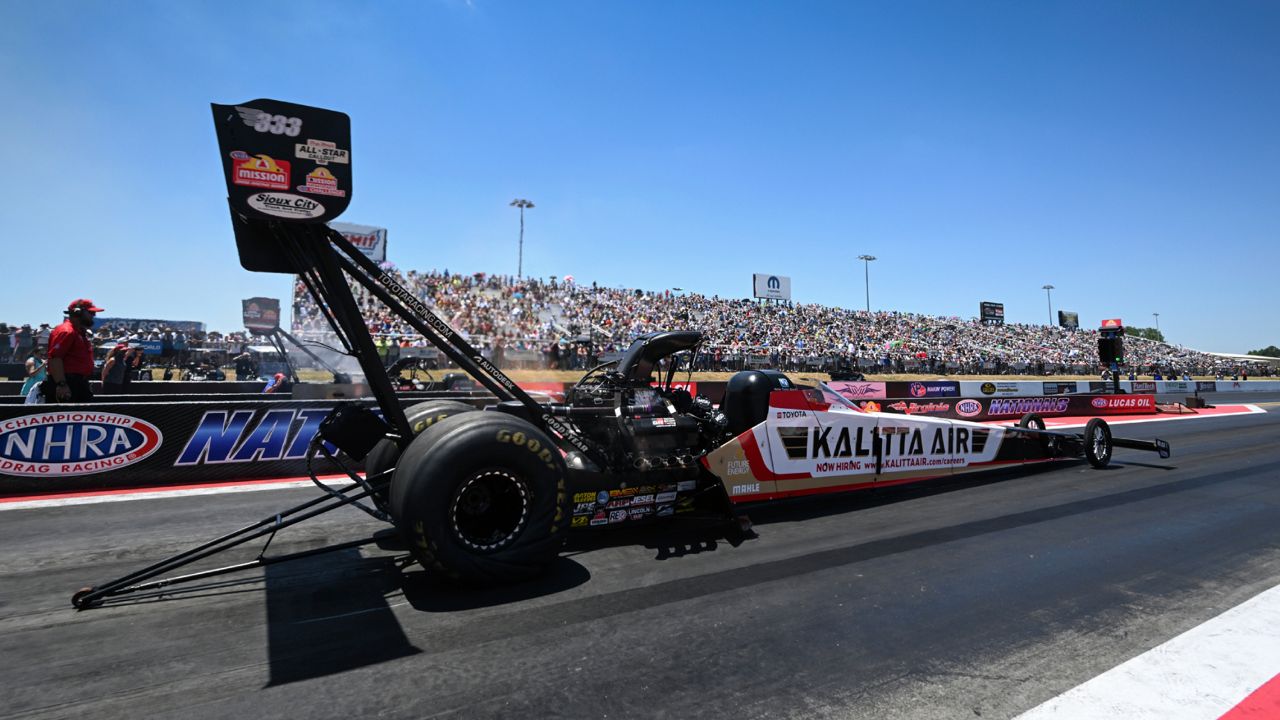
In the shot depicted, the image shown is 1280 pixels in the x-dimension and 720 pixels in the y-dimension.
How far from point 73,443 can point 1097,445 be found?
582 inches

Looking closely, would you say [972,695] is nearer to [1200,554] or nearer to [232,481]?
[1200,554]

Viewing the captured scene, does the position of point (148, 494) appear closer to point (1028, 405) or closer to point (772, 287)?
point (1028, 405)

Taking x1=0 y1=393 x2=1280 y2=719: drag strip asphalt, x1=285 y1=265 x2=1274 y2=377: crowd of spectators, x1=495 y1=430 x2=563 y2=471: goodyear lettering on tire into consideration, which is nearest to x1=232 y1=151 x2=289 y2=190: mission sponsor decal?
x1=495 y1=430 x2=563 y2=471: goodyear lettering on tire

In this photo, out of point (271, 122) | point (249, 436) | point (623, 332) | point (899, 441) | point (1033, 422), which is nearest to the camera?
point (271, 122)

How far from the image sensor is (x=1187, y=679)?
3.22 metres

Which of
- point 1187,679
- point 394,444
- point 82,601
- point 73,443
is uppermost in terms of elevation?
point 394,444

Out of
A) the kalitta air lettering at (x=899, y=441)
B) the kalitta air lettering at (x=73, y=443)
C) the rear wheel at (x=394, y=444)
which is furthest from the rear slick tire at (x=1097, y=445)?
the kalitta air lettering at (x=73, y=443)

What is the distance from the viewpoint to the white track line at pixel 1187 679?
114 inches

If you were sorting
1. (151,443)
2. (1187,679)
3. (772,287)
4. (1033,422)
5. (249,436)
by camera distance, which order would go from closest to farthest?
1. (1187,679)
2. (151,443)
3. (249,436)
4. (1033,422)
5. (772,287)

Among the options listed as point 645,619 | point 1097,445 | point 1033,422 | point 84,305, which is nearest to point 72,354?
point 84,305

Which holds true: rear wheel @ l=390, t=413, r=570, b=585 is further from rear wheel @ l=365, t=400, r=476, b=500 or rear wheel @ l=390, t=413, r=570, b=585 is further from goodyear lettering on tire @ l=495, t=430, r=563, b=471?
rear wheel @ l=365, t=400, r=476, b=500

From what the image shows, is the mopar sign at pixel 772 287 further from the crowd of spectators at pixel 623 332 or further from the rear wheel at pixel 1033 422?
the rear wheel at pixel 1033 422

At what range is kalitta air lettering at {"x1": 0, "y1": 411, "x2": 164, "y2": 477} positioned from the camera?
761cm

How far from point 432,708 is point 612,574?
2.02 metres
